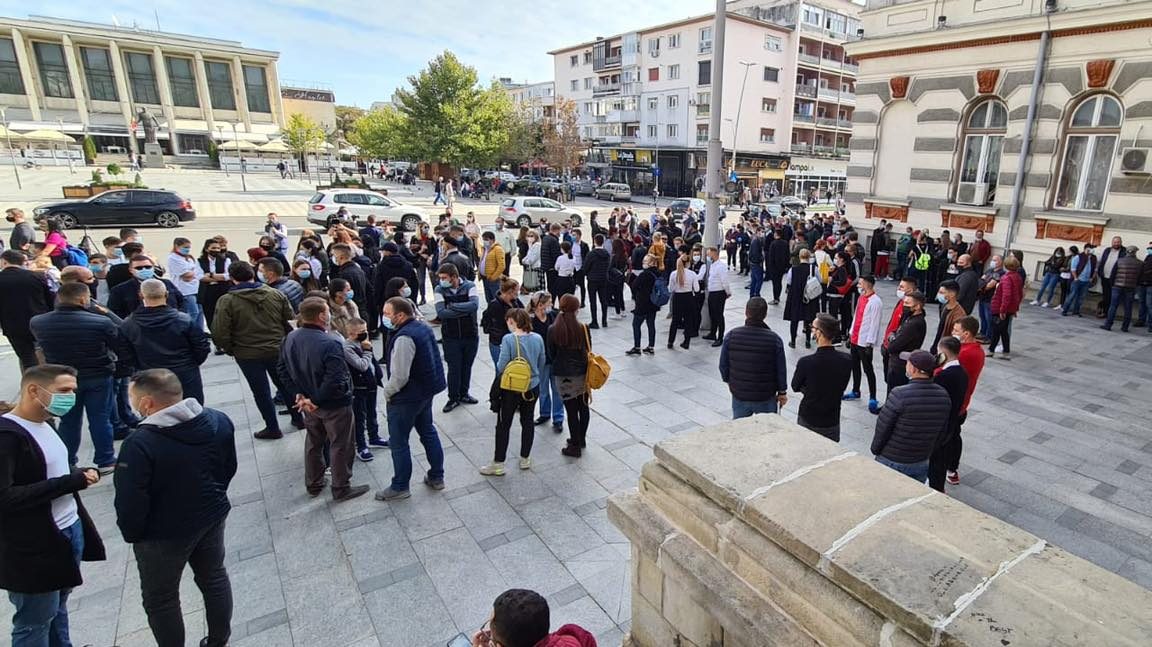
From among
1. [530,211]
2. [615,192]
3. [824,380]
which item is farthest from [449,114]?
[824,380]

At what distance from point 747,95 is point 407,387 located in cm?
4889

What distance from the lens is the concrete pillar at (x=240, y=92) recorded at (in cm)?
6116

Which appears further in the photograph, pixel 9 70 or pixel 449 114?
pixel 9 70

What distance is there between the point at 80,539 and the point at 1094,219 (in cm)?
1755

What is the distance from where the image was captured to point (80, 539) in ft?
11.3

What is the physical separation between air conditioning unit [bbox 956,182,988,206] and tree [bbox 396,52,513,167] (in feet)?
106

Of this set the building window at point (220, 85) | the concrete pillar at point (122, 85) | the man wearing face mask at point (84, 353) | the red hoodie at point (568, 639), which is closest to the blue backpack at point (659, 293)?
the man wearing face mask at point (84, 353)

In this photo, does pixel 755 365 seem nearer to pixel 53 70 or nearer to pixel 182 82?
pixel 182 82

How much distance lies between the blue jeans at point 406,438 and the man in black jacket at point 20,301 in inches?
181

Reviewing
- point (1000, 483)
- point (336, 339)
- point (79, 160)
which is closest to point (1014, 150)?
point (1000, 483)

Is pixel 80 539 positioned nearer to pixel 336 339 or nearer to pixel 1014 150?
pixel 336 339

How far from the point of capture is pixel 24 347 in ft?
21.8

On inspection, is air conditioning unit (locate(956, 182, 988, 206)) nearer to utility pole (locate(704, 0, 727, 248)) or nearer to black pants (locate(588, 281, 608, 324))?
utility pole (locate(704, 0, 727, 248))

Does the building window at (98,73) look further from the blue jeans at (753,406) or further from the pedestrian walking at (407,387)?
the blue jeans at (753,406)
